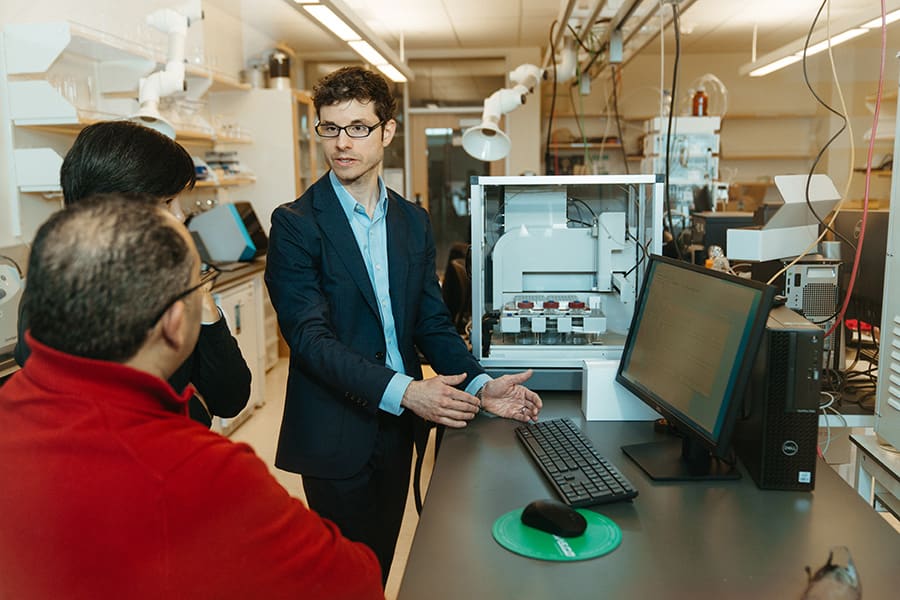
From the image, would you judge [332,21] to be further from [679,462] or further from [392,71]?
[679,462]

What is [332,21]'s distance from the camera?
10.4ft

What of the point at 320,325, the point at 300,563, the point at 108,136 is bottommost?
the point at 300,563

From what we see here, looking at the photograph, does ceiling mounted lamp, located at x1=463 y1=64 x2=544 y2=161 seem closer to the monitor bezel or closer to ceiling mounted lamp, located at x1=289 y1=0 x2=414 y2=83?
ceiling mounted lamp, located at x1=289 y1=0 x2=414 y2=83

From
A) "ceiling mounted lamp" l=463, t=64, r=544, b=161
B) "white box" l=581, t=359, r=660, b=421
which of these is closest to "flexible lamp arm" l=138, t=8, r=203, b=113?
"ceiling mounted lamp" l=463, t=64, r=544, b=161

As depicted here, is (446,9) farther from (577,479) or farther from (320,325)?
(577,479)

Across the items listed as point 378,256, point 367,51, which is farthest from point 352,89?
point 367,51

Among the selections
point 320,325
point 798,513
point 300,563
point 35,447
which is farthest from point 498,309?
point 35,447

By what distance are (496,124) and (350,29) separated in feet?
4.28

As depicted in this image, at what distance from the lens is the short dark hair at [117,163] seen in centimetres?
118

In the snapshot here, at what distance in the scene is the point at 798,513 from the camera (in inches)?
45.7

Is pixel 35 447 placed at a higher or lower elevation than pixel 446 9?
lower

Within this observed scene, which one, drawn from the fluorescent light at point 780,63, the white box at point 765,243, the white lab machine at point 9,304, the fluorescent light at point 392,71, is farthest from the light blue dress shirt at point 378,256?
the fluorescent light at point 780,63

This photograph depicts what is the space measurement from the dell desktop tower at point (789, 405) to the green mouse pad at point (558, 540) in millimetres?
324

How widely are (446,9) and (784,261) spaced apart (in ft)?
13.1
